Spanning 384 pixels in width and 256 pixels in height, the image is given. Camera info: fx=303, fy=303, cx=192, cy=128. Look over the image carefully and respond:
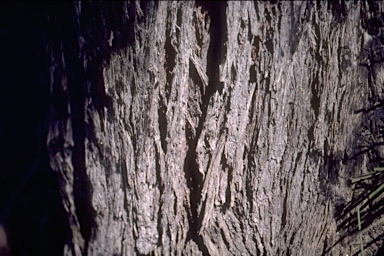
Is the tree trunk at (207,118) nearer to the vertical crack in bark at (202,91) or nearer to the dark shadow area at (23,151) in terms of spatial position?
the vertical crack in bark at (202,91)

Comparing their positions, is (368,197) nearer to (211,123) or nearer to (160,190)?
(211,123)

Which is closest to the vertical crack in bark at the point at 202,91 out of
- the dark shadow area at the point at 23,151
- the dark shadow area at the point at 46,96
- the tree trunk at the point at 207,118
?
the tree trunk at the point at 207,118

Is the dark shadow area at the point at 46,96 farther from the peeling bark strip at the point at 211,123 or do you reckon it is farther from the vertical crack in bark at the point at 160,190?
the vertical crack in bark at the point at 160,190

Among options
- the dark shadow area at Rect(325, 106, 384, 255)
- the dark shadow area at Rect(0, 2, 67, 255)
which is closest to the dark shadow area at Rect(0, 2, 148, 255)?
the dark shadow area at Rect(0, 2, 67, 255)

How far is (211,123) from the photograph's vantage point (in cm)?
108

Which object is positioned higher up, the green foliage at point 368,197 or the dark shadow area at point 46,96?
the dark shadow area at point 46,96

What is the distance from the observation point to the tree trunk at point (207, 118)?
102cm

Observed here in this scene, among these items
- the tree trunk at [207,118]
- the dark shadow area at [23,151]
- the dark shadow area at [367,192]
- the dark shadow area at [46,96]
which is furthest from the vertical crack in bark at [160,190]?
the dark shadow area at [367,192]

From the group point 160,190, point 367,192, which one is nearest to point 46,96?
point 160,190

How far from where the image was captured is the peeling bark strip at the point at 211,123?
3.35 ft

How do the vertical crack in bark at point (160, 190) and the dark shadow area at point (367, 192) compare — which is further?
the dark shadow area at point (367, 192)

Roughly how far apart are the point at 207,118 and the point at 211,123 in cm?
2

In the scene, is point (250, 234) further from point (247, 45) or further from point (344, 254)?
point (247, 45)

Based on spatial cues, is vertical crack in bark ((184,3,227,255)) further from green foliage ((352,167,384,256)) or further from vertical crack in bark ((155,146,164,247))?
green foliage ((352,167,384,256))
